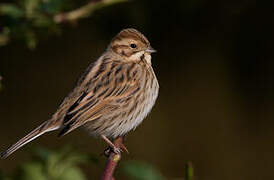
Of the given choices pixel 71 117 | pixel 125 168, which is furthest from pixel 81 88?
pixel 125 168

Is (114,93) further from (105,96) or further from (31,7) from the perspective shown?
(31,7)

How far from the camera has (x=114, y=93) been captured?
4.52 meters

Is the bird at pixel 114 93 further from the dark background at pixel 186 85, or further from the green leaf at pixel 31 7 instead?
the dark background at pixel 186 85

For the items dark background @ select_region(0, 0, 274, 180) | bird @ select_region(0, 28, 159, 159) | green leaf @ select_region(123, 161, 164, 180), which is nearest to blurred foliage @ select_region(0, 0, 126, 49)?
bird @ select_region(0, 28, 159, 159)

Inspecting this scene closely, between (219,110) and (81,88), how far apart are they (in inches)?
119

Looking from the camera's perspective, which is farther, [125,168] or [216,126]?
[216,126]

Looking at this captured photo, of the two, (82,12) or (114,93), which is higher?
(82,12)

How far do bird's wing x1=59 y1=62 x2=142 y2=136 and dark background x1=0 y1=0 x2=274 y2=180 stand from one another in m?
2.29

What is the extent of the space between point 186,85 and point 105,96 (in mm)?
2920

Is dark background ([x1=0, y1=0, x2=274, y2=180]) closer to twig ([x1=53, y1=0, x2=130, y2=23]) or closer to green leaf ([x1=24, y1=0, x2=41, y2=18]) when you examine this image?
twig ([x1=53, y1=0, x2=130, y2=23])

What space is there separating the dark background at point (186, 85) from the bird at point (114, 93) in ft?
7.29

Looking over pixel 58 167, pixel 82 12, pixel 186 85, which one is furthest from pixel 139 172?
pixel 186 85

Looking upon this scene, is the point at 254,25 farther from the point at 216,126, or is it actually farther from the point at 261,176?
the point at 261,176

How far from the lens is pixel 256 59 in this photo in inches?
277
